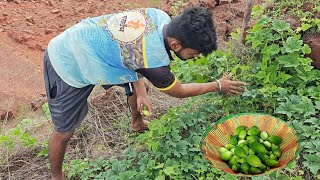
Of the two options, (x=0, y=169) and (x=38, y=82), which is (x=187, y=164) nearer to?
(x=0, y=169)

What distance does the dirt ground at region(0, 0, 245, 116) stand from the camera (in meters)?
5.91

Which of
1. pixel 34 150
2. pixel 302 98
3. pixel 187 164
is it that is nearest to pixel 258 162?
pixel 187 164

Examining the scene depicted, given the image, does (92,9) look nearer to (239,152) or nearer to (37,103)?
(37,103)

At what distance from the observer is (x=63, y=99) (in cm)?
313

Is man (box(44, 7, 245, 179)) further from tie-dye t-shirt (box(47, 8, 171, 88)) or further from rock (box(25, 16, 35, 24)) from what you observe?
rock (box(25, 16, 35, 24))

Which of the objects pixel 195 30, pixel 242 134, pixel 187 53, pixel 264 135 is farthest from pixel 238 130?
pixel 195 30

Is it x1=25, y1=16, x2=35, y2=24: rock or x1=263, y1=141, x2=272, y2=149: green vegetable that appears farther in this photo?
x1=25, y1=16, x2=35, y2=24: rock

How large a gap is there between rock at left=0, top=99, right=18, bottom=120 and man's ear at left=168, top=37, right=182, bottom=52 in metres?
2.90

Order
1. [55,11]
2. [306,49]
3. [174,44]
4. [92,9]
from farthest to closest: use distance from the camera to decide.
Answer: [92,9], [55,11], [306,49], [174,44]

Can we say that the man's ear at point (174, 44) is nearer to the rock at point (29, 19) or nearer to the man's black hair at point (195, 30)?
the man's black hair at point (195, 30)

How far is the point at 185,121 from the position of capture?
3.44 m

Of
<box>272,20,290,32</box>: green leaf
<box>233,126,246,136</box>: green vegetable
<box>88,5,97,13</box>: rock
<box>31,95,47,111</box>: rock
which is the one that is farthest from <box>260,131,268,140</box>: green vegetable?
<box>88,5,97,13</box>: rock

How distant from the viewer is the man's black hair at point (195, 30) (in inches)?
104

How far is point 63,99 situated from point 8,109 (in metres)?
2.37
